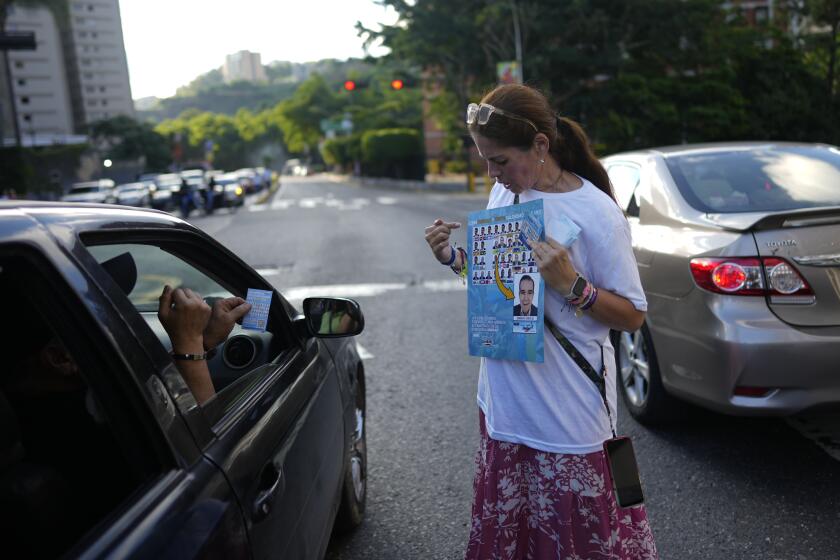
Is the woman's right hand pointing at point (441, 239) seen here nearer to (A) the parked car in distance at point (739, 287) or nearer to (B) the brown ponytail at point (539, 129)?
(B) the brown ponytail at point (539, 129)

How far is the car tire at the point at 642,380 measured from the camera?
4172mm

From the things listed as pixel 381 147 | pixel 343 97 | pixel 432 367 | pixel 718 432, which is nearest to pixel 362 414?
pixel 718 432

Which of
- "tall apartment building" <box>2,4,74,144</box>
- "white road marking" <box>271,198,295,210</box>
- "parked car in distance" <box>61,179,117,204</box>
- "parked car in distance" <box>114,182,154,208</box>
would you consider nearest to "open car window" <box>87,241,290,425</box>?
"white road marking" <box>271,198,295,210</box>

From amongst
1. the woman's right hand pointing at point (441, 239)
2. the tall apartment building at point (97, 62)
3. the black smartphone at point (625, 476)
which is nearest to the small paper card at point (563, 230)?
the woman's right hand pointing at point (441, 239)

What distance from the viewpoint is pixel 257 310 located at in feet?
7.66

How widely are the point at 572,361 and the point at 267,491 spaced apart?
860mm

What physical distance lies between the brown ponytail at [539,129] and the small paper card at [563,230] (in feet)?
0.72

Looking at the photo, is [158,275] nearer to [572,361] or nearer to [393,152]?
[572,361]

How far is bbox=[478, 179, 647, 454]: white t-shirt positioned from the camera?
2.07 m

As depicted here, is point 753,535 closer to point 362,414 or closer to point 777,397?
point 777,397

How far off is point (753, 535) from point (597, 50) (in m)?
28.9

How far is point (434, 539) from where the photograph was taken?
3.25 meters

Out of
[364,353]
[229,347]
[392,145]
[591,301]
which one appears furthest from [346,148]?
[591,301]

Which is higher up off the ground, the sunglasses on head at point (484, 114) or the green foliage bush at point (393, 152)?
the sunglasses on head at point (484, 114)
